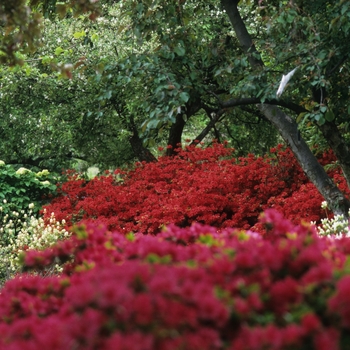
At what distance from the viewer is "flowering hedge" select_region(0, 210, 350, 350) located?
1472 millimetres

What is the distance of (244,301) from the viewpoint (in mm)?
1590

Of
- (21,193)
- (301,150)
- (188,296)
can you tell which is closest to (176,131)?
(21,193)

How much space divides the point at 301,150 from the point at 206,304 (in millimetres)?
5987

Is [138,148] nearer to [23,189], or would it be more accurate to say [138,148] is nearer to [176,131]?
[176,131]

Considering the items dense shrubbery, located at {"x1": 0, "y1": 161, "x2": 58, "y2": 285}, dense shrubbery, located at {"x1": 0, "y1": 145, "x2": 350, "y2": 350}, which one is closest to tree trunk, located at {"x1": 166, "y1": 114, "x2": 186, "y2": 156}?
dense shrubbery, located at {"x1": 0, "y1": 161, "x2": 58, "y2": 285}

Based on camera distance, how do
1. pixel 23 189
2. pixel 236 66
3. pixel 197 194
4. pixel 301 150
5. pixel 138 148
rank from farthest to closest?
pixel 138 148, pixel 23 189, pixel 197 194, pixel 301 150, pixel 236 66

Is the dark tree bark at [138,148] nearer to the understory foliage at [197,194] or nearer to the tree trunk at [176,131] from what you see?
the tree trunk at [176,131]

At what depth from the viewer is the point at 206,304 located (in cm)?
151

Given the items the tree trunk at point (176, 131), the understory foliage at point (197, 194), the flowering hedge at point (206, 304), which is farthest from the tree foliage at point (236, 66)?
the flowering hedge at point (206, 304)

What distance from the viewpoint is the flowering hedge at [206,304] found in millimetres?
1472

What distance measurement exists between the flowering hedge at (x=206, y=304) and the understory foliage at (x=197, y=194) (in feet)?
17.7

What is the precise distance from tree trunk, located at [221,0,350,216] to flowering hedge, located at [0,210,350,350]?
5.10 meters

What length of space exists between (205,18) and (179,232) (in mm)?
7995

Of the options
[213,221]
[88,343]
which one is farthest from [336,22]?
[88,343]
